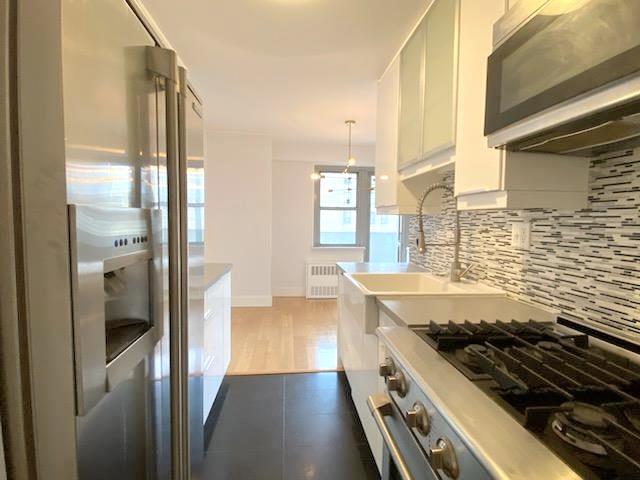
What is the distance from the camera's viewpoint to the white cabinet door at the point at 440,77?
1.49 metres

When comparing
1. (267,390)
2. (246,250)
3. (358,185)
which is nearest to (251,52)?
(267,390)

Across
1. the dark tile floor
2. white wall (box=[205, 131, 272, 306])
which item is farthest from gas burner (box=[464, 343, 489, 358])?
white wall (box=[205, 131, 272, 306])

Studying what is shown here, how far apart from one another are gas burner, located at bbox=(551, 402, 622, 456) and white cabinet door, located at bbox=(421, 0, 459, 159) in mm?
→ 1133

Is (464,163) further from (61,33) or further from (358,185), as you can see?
(358,185)

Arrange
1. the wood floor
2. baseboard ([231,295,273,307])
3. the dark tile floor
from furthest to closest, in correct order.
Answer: baseboard ([231,295,273,307]) → the wood floor → the dark tile floor

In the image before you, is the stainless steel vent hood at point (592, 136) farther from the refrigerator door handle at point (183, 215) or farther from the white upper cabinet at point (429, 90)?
the refrigerator door handle at point (183, 215)

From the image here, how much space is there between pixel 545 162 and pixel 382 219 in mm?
4606

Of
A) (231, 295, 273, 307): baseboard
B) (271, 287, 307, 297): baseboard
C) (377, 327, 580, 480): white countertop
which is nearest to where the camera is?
(377, 327, 580, 480): white countertop

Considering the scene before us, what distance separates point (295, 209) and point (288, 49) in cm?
317

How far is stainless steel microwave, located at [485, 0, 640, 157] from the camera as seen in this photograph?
59 centimetres

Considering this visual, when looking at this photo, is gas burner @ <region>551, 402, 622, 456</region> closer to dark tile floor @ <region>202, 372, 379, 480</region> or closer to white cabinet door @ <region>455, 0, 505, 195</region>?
white cabinet door @ <region>455, 0, 505, 195</region>

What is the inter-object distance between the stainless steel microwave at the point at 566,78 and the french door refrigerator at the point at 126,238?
91cm

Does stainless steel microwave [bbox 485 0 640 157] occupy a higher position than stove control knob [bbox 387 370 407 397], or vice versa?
stainless steel microwave [bbox 485 0 640 157]

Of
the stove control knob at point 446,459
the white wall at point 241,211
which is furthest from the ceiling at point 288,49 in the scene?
the stove control knob at point 446,459
